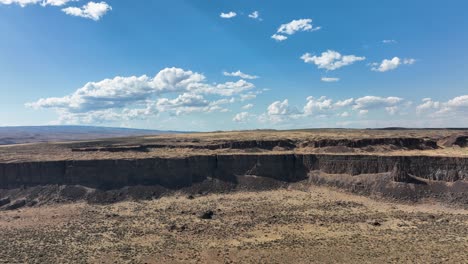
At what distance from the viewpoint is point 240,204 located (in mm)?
58719

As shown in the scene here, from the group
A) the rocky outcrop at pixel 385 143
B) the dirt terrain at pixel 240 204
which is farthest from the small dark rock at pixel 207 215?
the rocky outcrop at pixel 385 143

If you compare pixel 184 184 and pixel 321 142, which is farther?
pixel 321 142

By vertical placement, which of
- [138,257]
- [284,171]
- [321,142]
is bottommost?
[138,257]

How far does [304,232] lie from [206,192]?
26.4 m

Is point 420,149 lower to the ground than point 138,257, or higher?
higher

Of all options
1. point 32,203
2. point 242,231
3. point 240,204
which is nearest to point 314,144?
point 240,204

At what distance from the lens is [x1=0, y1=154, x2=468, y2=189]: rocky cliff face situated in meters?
66.1

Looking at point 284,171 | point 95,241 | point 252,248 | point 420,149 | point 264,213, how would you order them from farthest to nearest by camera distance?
point 420,149, point 284,171, point 264,213, point 95,241, point 252,248

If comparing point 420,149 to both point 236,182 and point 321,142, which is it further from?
point 236,182

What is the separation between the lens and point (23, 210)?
5816 cm

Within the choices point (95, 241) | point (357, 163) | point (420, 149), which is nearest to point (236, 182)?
point (357, 163)

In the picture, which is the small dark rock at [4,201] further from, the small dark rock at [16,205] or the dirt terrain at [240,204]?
the small dark rock at [16,205]

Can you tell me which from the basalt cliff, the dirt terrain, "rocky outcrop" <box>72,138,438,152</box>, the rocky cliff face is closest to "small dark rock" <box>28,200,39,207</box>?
Answer: the dirt terrain

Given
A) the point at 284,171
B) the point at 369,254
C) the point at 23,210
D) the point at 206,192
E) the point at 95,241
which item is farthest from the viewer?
the point at 284,171
